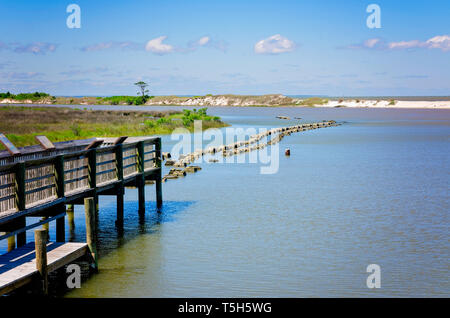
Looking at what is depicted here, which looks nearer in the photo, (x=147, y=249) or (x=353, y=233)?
(x=147, y=249)

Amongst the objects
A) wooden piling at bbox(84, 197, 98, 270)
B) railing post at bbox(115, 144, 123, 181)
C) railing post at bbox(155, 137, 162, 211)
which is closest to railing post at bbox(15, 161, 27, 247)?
wooden piling at bbox(84, 197, 98, 270)

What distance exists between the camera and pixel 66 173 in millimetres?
15758

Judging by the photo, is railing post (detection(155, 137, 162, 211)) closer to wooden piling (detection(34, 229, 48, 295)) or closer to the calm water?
the calm water

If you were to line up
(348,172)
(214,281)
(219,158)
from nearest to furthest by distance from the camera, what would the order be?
(214,281), (348,172), (219,158)

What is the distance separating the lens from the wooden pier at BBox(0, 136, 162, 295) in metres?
12.0

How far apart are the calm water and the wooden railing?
1.92 meters

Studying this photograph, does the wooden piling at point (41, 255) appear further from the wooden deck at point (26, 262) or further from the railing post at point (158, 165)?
the railing post at point (158, 165)

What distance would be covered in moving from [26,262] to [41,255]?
77cm

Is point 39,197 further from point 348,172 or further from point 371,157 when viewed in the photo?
point 371,157

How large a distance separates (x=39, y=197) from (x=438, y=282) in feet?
32.1

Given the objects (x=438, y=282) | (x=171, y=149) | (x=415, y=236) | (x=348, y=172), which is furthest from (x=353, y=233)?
(x=171, y=149)

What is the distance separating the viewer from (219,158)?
40375mm

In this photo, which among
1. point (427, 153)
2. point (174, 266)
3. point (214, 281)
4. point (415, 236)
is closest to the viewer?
point (214, 281)

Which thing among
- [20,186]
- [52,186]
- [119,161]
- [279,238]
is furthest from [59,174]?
[279,238]
